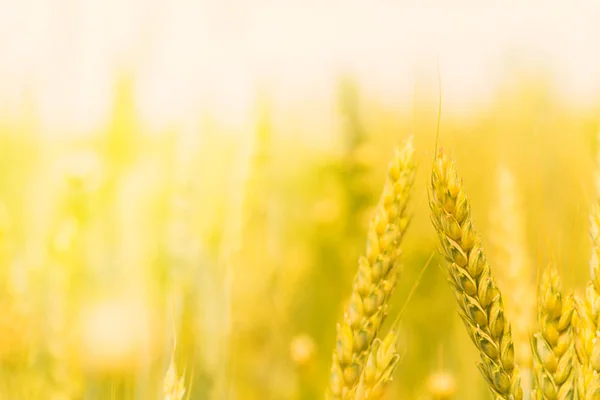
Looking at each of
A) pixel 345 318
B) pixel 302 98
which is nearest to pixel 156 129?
pixel 345 318

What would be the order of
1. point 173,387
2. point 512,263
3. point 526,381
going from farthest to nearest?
point 512,263
point 526,381
point 173,387

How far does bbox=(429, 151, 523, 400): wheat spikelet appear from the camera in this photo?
518mm

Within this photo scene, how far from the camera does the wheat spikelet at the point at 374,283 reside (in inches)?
21.0

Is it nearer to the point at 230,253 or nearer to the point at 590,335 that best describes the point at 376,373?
the point at 590,335

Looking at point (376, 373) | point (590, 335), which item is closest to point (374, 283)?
point (376, 373)

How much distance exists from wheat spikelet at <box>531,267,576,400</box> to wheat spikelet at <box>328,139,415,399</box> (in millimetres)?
123

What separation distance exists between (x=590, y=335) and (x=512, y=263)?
0.43 metres

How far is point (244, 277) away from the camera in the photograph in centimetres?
112

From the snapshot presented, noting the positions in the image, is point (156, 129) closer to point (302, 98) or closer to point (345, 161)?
point (345, 161)

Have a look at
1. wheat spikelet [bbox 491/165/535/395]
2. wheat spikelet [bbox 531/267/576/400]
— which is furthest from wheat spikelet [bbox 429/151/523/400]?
wheat spikelet [bbox 491/165/535/395]

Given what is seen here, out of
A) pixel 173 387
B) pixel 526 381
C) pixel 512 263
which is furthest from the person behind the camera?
pixel 512 263

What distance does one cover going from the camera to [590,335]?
52 centimetres

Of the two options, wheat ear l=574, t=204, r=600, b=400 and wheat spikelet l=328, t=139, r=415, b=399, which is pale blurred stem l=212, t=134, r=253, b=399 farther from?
wheat ear l=574, t=204, r=600, b=400

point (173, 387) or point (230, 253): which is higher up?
point (173, 387)
